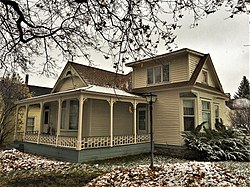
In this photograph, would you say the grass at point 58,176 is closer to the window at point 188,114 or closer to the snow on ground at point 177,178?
the snow on ground at point 177,178

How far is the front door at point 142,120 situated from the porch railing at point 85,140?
98cm

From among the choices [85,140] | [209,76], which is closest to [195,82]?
[209,76]

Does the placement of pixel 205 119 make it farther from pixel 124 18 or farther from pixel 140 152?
pixel 124 18

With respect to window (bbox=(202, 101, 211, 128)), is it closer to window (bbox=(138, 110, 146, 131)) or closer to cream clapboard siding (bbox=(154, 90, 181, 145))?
cream clapboard siding (bbox=(154, 90, 181, 145))

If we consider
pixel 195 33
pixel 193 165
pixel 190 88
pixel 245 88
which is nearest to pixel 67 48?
pixel 195 33

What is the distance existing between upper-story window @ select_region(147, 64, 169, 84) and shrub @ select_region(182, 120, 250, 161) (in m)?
4.00

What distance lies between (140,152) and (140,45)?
994 centimetres

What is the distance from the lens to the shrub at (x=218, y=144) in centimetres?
1113

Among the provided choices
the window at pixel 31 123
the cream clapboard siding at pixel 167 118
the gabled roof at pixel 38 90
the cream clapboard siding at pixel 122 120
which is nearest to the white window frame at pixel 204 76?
the cream clapboard siding at pixel 167 118

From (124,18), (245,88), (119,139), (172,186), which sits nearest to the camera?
(124,18)

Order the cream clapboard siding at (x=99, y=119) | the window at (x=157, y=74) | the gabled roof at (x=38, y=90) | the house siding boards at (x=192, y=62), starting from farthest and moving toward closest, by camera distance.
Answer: the gabled roof at (x=38, y=90), the window at (x=157, y=74), the cream clapboard siding at (x=99, y=119), the house siding boards at (x=192, y=62)

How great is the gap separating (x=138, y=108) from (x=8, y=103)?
35.4 ft

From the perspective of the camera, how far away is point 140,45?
4594 mm

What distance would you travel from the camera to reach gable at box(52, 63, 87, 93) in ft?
51.7
